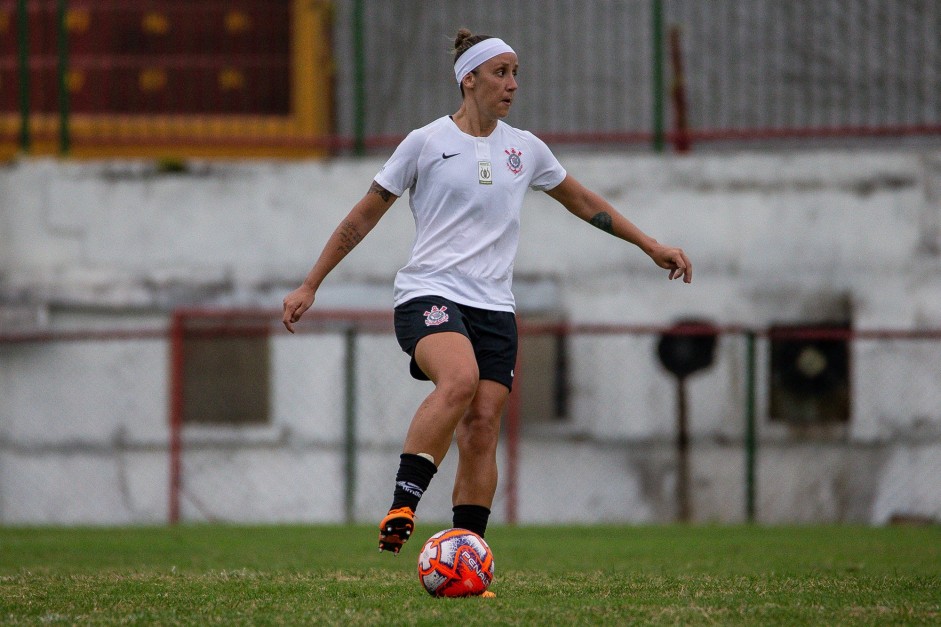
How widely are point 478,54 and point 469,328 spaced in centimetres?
117

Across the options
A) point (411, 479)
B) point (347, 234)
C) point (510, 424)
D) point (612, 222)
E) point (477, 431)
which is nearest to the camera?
point (411, 479)

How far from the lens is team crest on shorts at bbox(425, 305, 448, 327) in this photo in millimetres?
5656

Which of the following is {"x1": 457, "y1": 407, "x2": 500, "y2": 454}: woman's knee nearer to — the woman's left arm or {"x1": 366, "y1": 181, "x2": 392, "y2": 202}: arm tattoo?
{"x1": 366, "y1": 181, "x2": 392, "y2": 202}: arm tattoo

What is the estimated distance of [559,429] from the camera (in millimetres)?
13078

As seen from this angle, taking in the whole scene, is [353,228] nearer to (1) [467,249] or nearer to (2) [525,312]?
(1) [467,249]

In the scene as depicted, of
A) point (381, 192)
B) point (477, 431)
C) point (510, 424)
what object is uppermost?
point (381, 192)

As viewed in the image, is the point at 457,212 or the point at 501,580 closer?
the point at 457,212

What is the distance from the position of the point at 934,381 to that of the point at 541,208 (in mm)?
3862

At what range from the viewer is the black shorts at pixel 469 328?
5676 mm

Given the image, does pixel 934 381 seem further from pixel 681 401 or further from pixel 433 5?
pixel 433 5

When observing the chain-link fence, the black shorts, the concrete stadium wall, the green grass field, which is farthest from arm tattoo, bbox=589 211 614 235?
the concrete stadium wall

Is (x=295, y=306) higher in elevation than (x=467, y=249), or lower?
lower

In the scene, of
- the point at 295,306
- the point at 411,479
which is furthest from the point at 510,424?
the point at 411,479

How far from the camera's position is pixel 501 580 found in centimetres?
624
